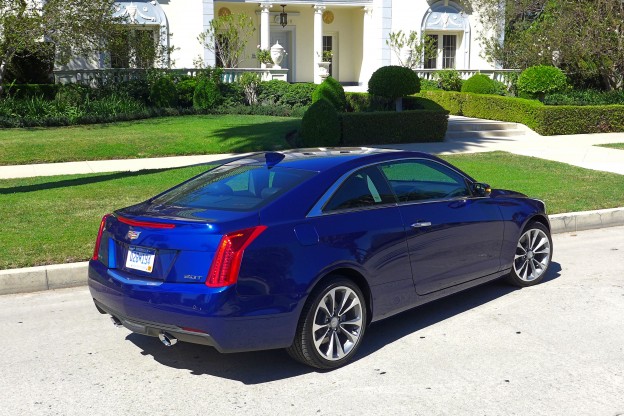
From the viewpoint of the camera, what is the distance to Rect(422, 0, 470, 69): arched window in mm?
32781

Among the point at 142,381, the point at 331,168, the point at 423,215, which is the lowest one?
the point at 142,381

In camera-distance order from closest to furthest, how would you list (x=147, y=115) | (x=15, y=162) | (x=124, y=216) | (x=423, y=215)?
(x=124, y=216) < (x=423, y=215) < (x=15, y=162) < (x=147, y=115)

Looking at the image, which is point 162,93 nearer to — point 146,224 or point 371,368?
point 146,224

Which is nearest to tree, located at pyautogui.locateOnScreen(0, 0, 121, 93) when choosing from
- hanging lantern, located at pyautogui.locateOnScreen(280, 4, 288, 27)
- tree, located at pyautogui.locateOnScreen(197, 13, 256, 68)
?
tree, located at pyautogui.locateOnScreen(197, 13, 256, 68)

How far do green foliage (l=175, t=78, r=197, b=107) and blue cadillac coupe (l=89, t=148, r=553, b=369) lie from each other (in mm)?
17871

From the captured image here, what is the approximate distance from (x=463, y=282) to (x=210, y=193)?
2.28 meters

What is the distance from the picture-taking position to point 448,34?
110 ft

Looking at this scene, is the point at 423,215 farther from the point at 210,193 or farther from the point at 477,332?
the point at 210,193

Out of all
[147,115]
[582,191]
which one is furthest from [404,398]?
[147,115]

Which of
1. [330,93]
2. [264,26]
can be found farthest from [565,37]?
[264,26]

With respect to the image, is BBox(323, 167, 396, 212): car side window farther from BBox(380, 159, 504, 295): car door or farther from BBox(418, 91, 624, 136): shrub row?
BBox(418, 91, 624, 136): shrub row

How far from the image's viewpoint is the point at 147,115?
21672 mm

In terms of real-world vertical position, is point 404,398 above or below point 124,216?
below

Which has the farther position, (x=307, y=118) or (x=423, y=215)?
(x=307, y=118)
